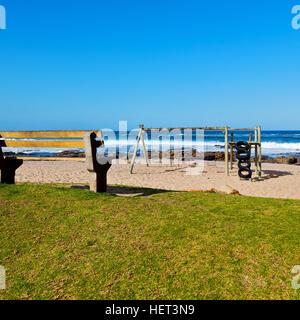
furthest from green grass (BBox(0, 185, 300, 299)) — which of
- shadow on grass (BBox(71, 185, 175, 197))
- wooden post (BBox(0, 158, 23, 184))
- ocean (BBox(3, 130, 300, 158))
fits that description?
ocean (BBox(3, 130, 300, 158))

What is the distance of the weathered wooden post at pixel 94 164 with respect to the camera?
529 cm

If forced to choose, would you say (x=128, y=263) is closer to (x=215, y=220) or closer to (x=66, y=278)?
(x=66, y=278)

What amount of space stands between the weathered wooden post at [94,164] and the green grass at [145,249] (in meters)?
Result: 1.00

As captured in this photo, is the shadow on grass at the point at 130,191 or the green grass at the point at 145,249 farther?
the shadow on grass at the point at 130,191

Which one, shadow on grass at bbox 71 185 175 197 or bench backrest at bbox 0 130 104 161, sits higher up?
bench backrest at bbox 0 130 104 161

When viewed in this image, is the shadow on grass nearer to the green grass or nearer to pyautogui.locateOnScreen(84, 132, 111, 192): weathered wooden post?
pyautogui.locateOnScreen(84, 132, 111, 192): weathered wooden post

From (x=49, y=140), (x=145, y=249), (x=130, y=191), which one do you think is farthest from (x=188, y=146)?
(x=145, y=249)

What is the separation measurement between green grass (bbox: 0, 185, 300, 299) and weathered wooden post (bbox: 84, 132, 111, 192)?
997 mm

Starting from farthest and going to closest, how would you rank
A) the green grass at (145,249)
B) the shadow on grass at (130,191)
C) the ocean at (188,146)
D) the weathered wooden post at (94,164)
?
1. the ocean at (188,146)
2. the shadow on grass at (130,191)
3. the weathered wooden post at (94,164)
4. the green grass at (145,249)

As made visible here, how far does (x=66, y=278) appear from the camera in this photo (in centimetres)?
259

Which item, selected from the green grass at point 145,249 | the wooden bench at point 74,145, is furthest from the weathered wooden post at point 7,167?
the green grass at point 145,249

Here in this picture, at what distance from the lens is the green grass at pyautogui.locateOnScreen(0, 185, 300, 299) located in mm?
2443

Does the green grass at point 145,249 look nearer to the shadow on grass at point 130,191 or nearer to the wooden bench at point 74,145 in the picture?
the wooden bench at point 74,145
